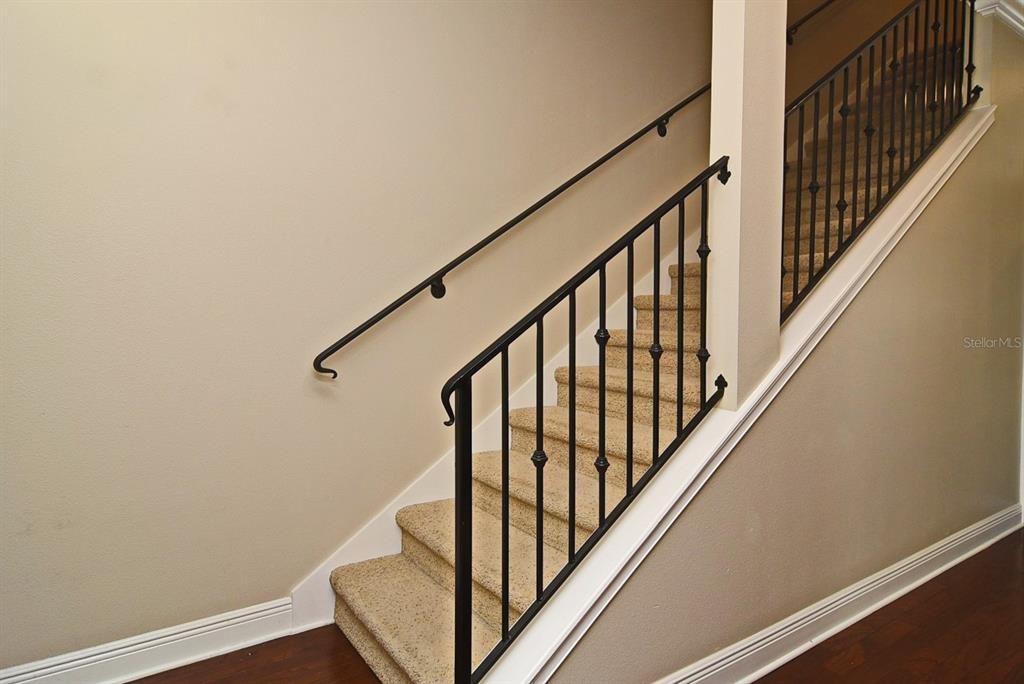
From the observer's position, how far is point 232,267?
2314 mm

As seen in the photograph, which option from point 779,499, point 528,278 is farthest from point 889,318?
point 528,278

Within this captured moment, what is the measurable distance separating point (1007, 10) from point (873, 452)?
218 cm

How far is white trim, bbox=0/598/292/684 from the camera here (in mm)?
2070

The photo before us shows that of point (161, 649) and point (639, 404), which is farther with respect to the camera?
point (639, 404)

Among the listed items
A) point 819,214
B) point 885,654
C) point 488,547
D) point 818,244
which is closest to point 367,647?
point 488,547

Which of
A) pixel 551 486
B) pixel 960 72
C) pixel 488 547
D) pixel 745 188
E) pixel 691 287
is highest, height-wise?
pixel 960 72

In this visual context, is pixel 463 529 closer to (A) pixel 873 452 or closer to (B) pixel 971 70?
(A) pixel 873 452

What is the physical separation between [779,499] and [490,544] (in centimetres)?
100

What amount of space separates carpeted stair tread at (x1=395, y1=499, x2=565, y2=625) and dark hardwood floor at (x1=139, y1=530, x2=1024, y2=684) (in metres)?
0.46

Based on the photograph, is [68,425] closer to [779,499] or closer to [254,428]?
[254,428]

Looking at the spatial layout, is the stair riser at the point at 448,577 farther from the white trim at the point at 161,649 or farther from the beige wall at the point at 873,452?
the white trim at the point at 161,649

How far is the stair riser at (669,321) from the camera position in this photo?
2.97 meters

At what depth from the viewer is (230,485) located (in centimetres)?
235

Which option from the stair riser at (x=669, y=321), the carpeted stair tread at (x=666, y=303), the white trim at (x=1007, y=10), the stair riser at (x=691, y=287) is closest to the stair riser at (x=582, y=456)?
the stair riser at (x=669, y=321)
